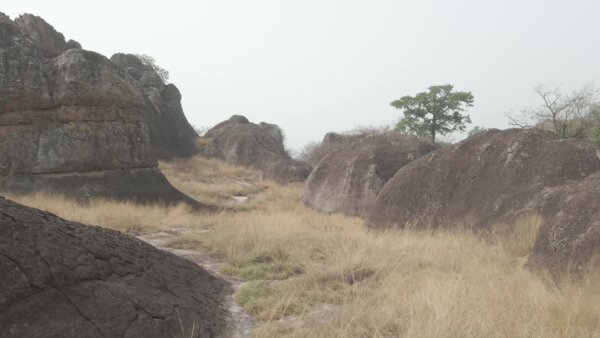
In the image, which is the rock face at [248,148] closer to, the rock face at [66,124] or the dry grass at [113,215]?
the rock face at [66,124]

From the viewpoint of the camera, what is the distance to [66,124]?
11625 mm

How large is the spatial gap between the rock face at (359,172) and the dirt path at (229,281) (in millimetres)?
6715

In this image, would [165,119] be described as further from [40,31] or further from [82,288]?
[82,288]

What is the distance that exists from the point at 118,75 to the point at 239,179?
1400 cm

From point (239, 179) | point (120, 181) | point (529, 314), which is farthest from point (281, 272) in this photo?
point (239, 179)

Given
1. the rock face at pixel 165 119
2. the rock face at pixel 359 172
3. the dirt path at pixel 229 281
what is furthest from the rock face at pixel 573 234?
the rock face at pixel 165 119

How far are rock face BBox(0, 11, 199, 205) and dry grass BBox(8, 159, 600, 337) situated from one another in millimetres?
2877

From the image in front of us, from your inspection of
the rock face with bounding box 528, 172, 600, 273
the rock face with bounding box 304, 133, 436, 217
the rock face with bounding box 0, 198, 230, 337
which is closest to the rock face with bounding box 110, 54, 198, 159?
the rock face with bounding box 304, 133, 436, 217

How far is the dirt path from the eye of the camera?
149 inches

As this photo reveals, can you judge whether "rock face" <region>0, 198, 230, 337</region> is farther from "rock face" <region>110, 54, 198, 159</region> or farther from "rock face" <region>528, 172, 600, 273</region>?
"rock face" <region>110, 54, 198, 159</region>

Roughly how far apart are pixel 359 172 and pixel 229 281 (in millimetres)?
9460

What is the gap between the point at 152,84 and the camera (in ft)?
102

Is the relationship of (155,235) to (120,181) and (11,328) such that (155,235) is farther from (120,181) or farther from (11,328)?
(11,328)

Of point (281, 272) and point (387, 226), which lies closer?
point (281, 272)
